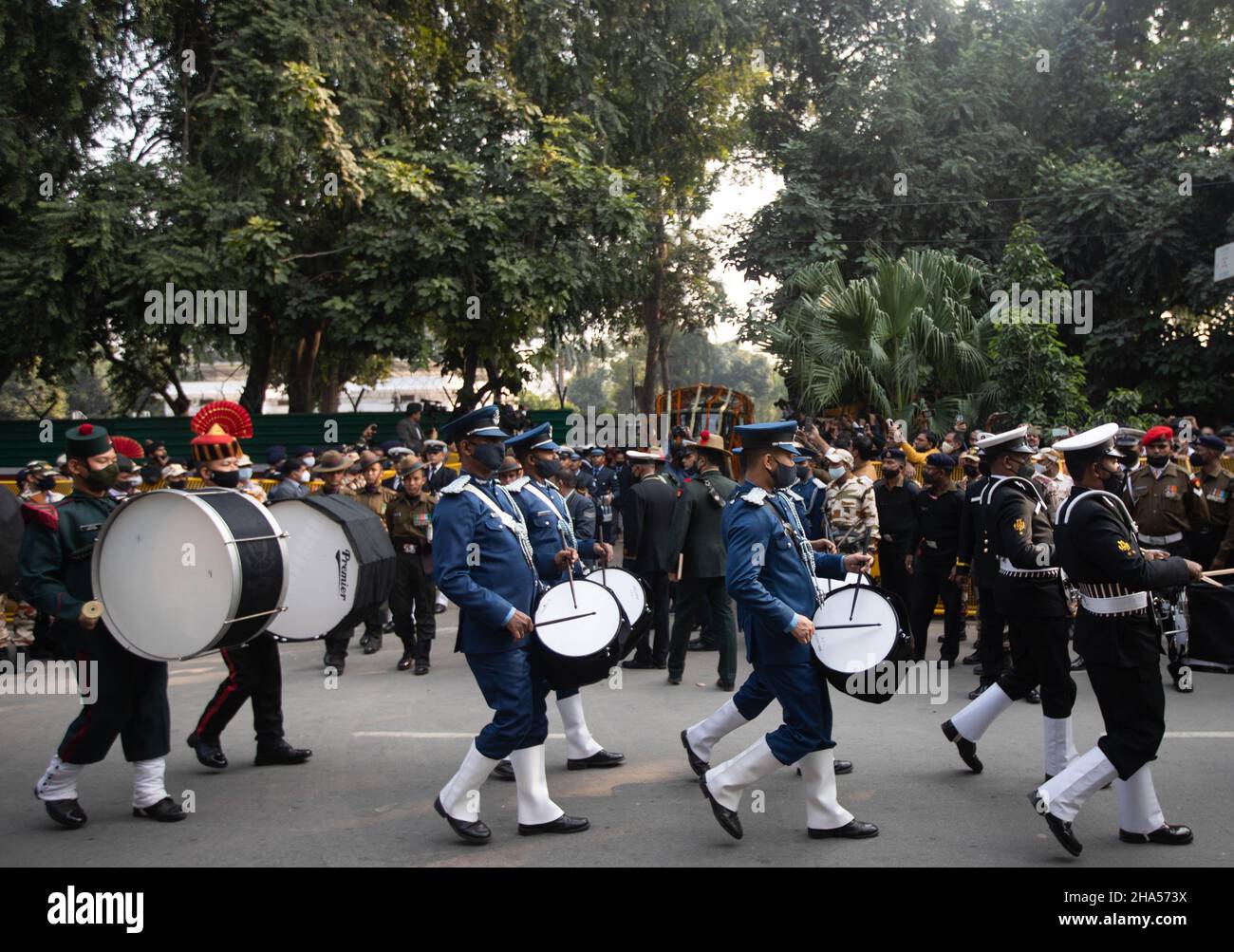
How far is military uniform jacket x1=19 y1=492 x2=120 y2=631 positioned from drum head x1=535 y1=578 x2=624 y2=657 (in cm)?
232

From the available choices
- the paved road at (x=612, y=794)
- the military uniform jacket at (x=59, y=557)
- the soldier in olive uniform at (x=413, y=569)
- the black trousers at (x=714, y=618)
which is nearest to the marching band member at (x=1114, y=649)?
the paved road at (x=612, y=794)

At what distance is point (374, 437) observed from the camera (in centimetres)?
2066

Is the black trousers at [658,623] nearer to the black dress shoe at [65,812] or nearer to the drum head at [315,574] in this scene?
the drum head at [315,574]

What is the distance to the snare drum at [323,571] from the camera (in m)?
6.71

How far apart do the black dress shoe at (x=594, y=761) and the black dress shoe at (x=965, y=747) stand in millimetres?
1929

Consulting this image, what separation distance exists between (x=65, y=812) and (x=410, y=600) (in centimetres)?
443

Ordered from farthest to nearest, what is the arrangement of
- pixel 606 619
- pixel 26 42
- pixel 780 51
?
1. pixel 780 51
2. pixel 26 42
3. pixel 606 619

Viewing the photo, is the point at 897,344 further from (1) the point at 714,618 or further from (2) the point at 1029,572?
(2) the point at 1029,572

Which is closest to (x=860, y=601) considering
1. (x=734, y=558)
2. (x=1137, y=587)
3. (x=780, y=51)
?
(x=734, y=558)

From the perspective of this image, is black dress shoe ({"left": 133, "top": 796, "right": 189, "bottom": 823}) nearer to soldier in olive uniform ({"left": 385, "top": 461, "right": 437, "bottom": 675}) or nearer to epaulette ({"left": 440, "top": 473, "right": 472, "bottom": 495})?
epaulette ({"left": 440, "top": 473, "right": 472, "bottom": 495})

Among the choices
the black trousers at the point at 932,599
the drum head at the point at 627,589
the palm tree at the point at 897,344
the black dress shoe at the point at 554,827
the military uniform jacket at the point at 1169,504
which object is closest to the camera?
the black dress shoe at the point at 554,827

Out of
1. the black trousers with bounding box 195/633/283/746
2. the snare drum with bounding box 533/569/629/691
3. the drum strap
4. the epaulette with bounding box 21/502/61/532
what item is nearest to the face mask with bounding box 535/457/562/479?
the drum strap

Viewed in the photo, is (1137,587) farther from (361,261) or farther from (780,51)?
(780,51)

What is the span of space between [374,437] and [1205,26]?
2122 centimetres
